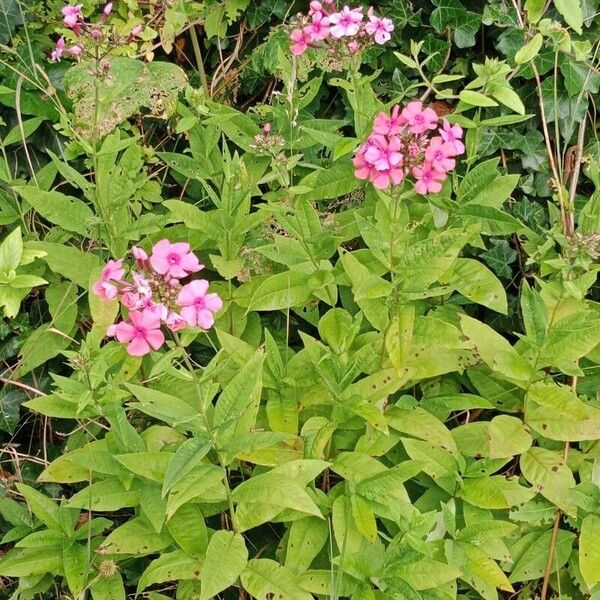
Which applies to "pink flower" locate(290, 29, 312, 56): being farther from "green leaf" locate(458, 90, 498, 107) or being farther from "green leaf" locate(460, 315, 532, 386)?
"green leaf" locate(460, 315, 532, 386)

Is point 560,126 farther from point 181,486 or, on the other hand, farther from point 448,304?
point 181,486

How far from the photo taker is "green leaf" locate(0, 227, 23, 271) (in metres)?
2.30

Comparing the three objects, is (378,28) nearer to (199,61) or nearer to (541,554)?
(199,61)

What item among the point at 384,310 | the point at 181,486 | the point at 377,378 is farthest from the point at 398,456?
the point at 181,486

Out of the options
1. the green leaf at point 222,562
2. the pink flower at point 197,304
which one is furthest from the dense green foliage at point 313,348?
the pink flower at point 197,304

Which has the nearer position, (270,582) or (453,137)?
(270,582)

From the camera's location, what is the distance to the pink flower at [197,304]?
65.1 inches

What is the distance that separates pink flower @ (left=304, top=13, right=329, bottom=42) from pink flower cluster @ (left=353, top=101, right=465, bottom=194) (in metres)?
0.34

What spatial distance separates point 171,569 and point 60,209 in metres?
1.20

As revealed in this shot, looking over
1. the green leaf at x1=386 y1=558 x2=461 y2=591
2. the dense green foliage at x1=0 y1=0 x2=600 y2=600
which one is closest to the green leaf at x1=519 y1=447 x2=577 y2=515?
the dense green foliage at x1=0 y1=0 x2=600 y2=600

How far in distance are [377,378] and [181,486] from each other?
0.64 meters

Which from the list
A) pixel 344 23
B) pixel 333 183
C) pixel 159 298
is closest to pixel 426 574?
pixel 159 298

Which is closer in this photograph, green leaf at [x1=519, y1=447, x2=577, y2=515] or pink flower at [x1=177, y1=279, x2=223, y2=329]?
pink flower at [x1=177, y1=279, x2=223, y2=329]

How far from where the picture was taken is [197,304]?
5.47ft
